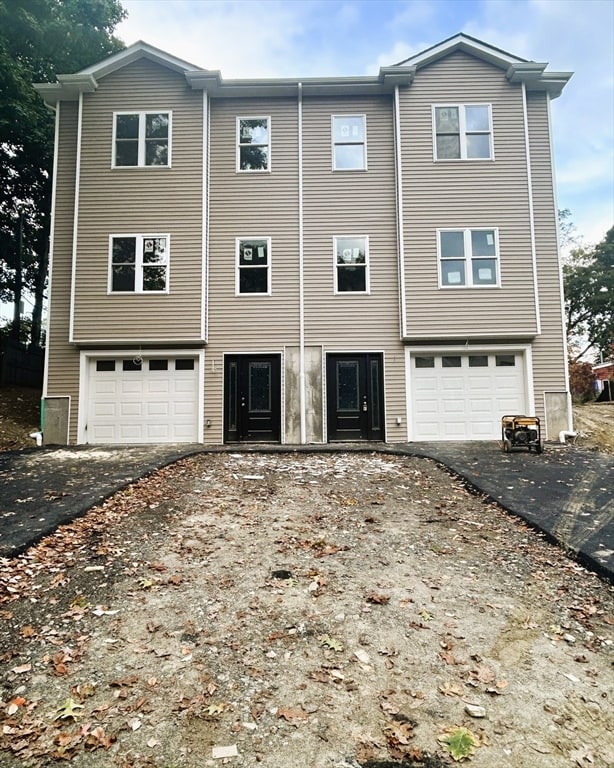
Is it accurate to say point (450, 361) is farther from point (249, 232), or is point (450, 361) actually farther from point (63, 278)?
point (63, 278)

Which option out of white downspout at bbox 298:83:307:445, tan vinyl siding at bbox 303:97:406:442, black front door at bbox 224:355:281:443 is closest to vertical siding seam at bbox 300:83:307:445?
white downspout at bbox 298:83:307:445

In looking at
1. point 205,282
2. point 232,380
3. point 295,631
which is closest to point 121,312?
point 205,282

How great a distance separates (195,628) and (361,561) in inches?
64.8

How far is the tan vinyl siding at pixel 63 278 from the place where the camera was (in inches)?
433

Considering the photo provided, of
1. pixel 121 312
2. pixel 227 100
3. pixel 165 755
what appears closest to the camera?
pixel 165 755

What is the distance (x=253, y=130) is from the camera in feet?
38.5

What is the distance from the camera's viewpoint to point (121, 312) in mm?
11008

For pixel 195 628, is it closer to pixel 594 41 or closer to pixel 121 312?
pixel 121 312

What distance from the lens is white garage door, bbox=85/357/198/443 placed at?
11.0 m

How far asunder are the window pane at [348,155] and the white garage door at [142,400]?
6.36 metres

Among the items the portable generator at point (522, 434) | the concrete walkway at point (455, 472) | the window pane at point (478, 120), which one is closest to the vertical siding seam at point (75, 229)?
the concrete walkway at point (455, 472)

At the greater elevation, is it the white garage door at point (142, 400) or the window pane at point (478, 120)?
the window pane at point (478, 120)

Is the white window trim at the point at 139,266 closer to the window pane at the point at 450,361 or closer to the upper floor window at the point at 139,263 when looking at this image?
the upper floor window at the point at 139,263

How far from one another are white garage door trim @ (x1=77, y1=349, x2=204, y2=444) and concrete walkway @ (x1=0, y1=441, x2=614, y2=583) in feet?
2.39
